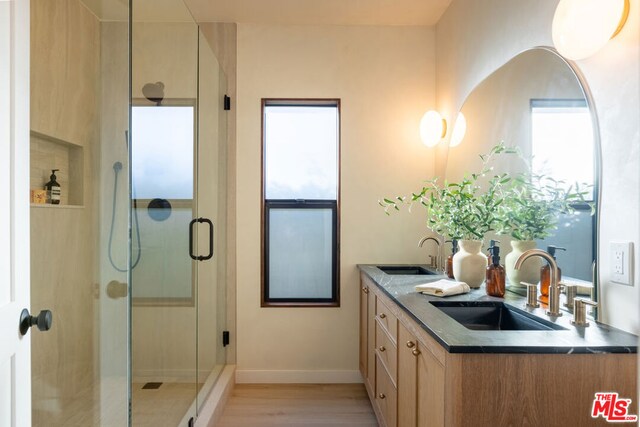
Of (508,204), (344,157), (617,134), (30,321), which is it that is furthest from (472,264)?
(30,321)

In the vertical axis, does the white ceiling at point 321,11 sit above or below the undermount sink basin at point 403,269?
above

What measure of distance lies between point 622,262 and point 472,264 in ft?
2.65

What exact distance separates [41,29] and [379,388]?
2.29 metres

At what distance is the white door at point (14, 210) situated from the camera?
1.03 m

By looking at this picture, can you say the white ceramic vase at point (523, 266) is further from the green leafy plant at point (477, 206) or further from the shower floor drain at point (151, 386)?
the shower floor drain at point (151, 386)

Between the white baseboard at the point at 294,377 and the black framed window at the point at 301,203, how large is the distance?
0.51 m

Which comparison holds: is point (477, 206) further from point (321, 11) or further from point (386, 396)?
point (321, 11)

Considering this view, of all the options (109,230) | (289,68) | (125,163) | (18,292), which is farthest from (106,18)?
(289,68)

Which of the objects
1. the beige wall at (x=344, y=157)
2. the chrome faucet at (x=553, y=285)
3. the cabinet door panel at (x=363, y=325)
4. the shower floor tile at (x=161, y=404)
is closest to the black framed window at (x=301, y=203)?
the beige wall at (x=344, y=157)

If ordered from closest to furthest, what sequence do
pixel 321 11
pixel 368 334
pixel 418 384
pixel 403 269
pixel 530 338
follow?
pixel 530 338 → pixel 418 384 → pixel 368 334 → pixel 321 11 → pixel 403 269

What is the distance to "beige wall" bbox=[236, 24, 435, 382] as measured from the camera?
3.07 metres

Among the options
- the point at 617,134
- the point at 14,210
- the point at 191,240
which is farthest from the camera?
the point at 191,240

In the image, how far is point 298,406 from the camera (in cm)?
268

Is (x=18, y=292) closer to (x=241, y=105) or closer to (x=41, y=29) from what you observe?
(x=41, y=29)
